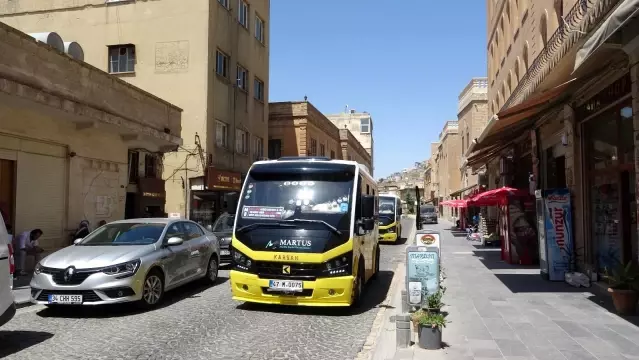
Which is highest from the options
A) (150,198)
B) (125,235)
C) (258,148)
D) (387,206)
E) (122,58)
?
(122,58)

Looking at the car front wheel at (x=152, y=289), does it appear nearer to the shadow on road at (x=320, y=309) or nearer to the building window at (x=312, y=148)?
the shadow on road at (x=320, y=309)

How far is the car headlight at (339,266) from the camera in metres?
8.16

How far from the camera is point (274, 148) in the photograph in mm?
34844

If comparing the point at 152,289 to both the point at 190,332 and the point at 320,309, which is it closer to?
the point at 190,332

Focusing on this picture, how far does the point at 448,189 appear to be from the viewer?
57.7m

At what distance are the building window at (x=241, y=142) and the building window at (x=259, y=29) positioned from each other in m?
6.19

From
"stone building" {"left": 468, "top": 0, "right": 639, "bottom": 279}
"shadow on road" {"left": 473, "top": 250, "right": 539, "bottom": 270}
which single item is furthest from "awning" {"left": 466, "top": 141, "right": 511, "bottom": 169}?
"shadow on road" {"left": 473, "top": 250, "right": 539, "bottom": 270}

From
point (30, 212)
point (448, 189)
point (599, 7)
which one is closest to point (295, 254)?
point (599, 7)

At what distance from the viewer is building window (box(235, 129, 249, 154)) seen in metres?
26.5

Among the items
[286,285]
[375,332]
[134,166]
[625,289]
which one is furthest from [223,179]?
[625,289]

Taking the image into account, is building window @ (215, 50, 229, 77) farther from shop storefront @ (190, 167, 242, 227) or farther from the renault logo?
the renault logo

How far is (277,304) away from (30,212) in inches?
324

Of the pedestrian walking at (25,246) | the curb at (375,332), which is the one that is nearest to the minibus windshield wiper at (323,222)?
the curb at (375,332)

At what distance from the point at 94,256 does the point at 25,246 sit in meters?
5.63
